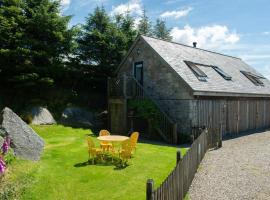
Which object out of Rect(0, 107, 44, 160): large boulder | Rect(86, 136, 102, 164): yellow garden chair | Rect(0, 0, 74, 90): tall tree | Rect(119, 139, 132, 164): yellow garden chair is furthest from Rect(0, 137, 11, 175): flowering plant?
Rect(0, 0, 74, 90): tall tree

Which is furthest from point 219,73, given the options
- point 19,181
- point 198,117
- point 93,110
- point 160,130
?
point 19,181

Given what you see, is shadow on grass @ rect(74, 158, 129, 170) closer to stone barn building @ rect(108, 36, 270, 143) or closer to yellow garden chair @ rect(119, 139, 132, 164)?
yellow garden chair @ rect(119, 139, 132, 164)

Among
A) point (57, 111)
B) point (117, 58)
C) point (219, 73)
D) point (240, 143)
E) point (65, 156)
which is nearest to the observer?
point (65, 156)

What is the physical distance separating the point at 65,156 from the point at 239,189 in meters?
6.78

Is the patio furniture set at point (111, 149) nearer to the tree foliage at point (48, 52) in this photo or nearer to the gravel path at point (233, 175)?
the gravel path at point (233, 175)

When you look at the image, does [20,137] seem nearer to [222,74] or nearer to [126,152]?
[126,152]

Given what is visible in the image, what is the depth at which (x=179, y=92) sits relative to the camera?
17906 millimetres

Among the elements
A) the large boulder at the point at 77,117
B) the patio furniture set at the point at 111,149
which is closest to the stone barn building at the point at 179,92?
the large boulder at the point at 77,117

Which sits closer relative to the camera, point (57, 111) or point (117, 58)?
point (57, 111)

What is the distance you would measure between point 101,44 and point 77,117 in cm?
745

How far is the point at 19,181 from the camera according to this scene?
7867mm

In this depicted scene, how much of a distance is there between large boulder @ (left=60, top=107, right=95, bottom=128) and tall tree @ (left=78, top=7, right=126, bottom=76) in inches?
174

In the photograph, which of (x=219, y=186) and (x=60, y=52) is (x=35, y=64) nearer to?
(x=60, y=52)

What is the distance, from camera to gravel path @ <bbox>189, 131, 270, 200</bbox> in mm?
7648
